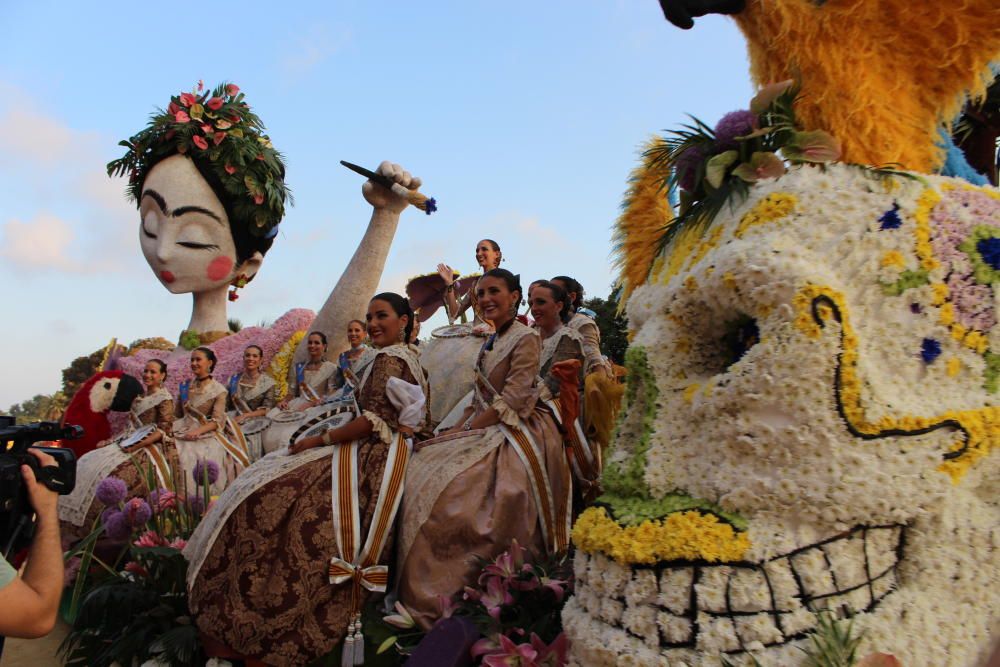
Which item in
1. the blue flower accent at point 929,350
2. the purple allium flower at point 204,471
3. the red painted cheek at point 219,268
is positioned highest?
the red painted cheek at point 219,268

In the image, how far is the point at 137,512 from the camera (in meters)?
5.23

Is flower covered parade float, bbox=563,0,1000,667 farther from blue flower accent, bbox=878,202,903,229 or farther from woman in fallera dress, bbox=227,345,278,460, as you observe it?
woman in fallera dress, bbox=227,345,278,460

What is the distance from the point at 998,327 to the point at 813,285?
60 cm

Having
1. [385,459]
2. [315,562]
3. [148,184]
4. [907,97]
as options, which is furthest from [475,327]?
[148,184]

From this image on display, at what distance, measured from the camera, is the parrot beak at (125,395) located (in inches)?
298

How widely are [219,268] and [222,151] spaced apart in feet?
4.41

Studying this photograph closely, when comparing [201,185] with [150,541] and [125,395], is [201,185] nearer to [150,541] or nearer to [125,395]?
[125,395]

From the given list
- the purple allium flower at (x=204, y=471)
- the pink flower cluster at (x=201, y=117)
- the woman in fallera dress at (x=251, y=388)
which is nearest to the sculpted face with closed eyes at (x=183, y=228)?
the pink flower cluster at (x=201, y=117)

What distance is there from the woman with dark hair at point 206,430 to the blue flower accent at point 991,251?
5.86m

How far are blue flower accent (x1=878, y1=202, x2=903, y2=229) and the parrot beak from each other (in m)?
6.86

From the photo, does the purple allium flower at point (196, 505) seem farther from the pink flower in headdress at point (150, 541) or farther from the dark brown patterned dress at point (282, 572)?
the dark brown patterned dress at point (282, 572)

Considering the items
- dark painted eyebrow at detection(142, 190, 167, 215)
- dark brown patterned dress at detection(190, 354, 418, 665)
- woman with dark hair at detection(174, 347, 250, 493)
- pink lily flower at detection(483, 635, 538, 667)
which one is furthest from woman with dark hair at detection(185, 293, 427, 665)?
dark painted eyebrow at detection(142, 190, 167, 215)

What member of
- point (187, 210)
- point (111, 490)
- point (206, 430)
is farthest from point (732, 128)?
point (187, 210)

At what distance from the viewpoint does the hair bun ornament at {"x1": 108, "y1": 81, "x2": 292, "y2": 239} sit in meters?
9.38
